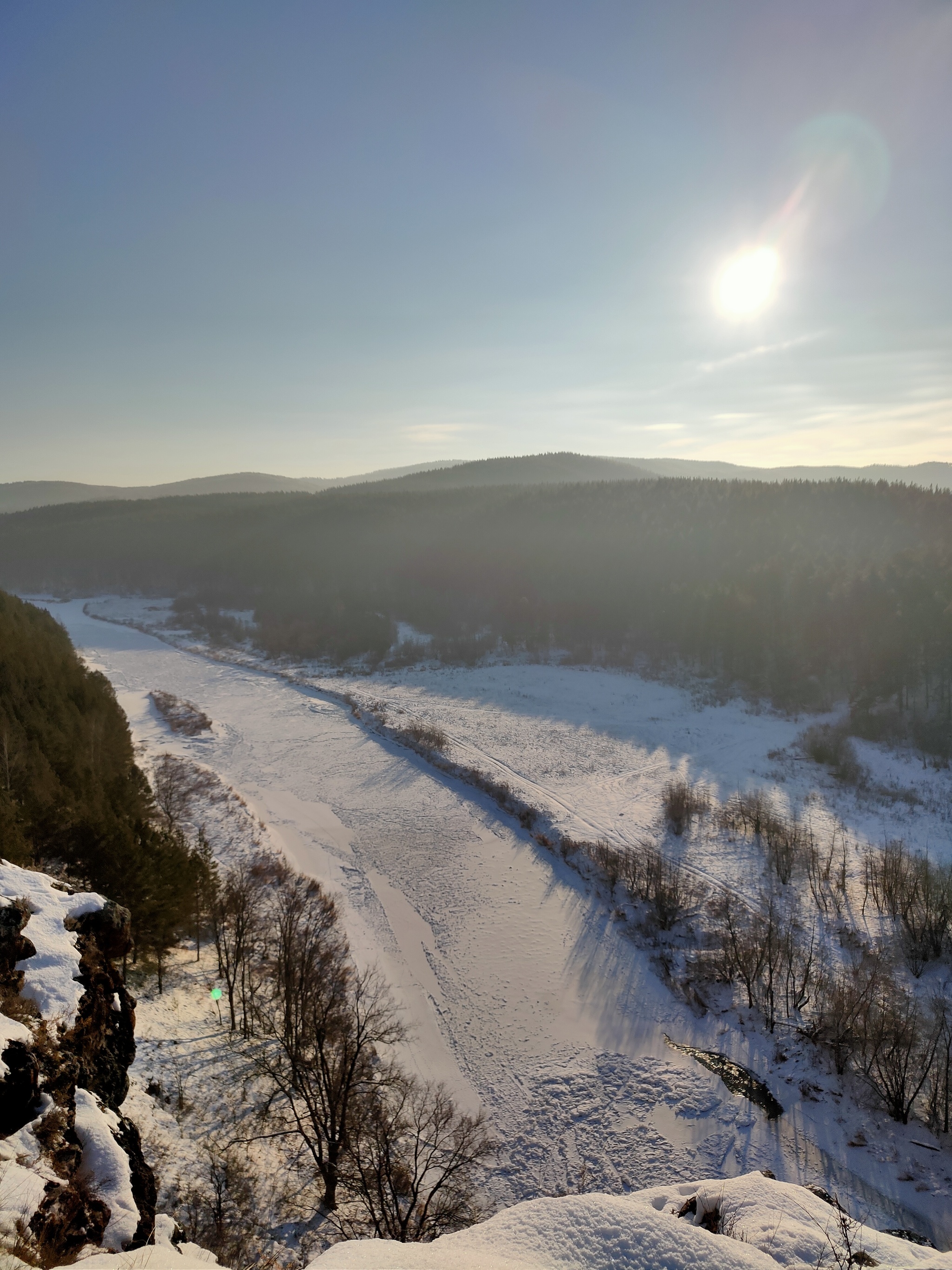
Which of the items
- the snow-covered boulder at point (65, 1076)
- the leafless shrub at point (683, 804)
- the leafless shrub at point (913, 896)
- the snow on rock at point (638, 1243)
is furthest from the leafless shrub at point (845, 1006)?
the snow-covered boulder at point (65, 1076)

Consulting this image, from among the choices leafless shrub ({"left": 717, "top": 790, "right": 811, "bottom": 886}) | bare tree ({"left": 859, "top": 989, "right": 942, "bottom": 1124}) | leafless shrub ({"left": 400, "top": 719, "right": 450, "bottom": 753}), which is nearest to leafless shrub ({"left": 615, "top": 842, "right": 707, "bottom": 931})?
leafless shrub ({"left": 717, "top": 790, "right": 811, "bottom": 886})

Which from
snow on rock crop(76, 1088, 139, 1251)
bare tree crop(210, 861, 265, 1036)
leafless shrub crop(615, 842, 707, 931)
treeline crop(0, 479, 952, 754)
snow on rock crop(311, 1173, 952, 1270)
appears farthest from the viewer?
treeline crop(0, 479, 952, 754)

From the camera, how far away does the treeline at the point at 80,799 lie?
17891 mm

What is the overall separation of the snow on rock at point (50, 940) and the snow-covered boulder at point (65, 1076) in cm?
2

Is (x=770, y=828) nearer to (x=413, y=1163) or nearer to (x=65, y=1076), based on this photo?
(x=413, y=1163)

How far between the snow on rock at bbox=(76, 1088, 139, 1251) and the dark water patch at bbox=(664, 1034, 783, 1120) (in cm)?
1544

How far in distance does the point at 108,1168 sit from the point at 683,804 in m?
28.6

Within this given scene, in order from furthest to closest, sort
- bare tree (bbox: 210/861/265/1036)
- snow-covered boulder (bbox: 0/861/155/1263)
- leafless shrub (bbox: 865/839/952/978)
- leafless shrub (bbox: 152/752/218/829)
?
1. leafless shrub (bbox: 152/752/218/829)
2. leafless shrub (bbox: 865/839/952/978)
3. bare tree (bbox: 210/861/265/1036)
4. snow-covered boulder (bbox: 0/861/155/1263)

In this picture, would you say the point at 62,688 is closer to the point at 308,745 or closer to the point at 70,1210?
the point at 308,745

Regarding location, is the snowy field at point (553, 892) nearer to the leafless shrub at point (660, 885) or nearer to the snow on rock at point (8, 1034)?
the leafless shrub at point (660, 885)

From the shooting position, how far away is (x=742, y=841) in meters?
29.3

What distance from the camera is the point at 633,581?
73625 mm

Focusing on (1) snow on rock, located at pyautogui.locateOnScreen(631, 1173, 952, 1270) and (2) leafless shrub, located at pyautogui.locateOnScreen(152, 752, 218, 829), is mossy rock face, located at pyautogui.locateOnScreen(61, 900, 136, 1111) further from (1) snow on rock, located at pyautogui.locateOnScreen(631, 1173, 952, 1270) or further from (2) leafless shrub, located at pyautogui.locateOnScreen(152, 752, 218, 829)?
(2) leafless shrub, located at pyautogui.locateOnScreen(152, 752, 218, 829)

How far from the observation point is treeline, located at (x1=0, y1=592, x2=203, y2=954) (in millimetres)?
17891
